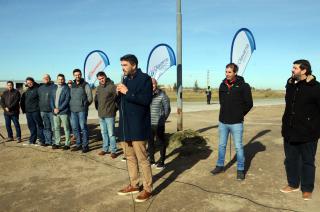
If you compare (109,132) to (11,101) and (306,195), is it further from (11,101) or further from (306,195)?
(306,195)

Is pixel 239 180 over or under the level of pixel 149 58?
under

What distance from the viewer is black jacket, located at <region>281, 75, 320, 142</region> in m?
4.68

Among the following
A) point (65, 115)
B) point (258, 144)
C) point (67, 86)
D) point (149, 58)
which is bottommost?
point (258, 144)

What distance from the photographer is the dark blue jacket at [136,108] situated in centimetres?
465

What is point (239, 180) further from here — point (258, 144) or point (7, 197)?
point (7, 197)

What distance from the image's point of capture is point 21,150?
8.61 meters

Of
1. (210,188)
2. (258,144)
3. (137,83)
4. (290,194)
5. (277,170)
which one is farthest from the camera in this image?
(258,144)

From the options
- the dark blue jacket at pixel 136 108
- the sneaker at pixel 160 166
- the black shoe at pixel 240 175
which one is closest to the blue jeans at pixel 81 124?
the sneaker at pixel 160 166

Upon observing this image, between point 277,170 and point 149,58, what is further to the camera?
point 149,58

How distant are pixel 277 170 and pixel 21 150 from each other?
6.43m

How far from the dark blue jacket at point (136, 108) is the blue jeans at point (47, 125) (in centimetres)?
469

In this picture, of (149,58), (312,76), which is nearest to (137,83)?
(312,76)

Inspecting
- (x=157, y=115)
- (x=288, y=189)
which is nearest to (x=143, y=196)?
(x=157, y=115)

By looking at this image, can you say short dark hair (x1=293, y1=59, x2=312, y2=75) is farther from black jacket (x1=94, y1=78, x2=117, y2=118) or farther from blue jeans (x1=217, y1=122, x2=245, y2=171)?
black jacket (x1=94, y1=78, x2=117, y2=118)
